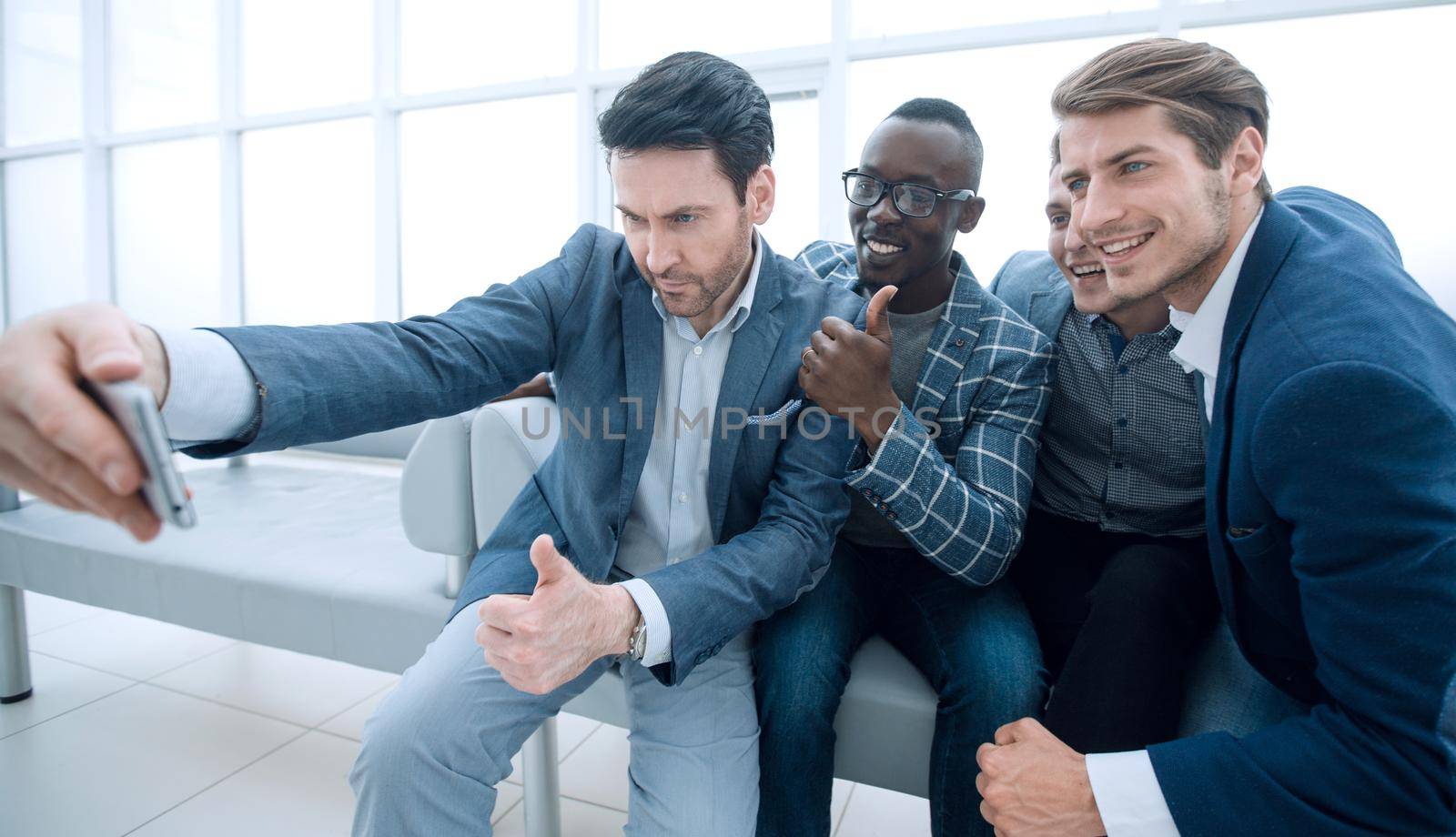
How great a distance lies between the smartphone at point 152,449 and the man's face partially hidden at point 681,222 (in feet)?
2.62

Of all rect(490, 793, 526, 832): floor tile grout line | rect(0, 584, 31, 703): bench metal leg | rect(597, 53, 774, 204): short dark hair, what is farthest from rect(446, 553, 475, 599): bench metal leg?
rect(0, 584, 31, 703): bench metal leg

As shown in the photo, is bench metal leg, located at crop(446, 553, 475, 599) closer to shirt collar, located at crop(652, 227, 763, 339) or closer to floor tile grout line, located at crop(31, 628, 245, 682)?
shirt collar, located at crop(652, 227, 763, 339)

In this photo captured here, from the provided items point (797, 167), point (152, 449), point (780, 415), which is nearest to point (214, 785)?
point (780, 415)

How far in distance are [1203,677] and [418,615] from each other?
1355mm

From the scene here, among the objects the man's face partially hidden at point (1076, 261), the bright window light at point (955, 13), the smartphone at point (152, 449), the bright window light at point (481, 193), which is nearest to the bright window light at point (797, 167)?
the bright window light at point (955, 13)

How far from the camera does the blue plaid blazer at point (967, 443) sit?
3.96ft

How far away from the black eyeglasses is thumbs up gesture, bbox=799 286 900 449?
0.40 metres

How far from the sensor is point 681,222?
1242 mm

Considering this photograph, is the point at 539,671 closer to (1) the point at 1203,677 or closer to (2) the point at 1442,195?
(1) the point at 1203,677

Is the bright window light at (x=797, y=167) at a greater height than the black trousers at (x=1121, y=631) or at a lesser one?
greater

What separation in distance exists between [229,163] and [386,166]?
1304mm

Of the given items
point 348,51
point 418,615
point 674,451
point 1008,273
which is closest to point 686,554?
point 674,451

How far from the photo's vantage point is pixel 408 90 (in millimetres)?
4523

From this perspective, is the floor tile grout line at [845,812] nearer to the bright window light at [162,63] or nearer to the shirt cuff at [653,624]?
the shirt cuff at [653,624]
